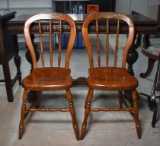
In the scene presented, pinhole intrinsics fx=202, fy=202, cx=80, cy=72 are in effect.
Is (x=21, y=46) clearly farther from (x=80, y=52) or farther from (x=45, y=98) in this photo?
(x=45, y=98)

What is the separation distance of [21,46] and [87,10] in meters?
1.54

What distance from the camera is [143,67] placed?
3145 mm

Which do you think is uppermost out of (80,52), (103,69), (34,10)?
(34,10)

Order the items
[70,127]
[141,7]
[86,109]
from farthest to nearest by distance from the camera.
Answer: [141,7] < [70,127] < [86,109]

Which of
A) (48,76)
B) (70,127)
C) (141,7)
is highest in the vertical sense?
(141,7)

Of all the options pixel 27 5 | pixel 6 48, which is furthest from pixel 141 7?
pixel 6 48

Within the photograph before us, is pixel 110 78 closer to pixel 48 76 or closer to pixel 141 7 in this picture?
pixel 48 76

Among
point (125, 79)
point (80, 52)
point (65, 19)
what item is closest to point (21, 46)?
point (80, 52)

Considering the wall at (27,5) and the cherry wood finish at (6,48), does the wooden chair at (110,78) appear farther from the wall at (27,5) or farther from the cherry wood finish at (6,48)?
the wall at (27,5)

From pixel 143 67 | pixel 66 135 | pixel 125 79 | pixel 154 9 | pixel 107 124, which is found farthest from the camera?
pixel 154 9

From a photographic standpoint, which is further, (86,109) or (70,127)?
(70,127)

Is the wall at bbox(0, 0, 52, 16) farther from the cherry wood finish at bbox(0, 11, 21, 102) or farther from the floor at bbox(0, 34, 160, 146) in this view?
the floor at bbox(0, 34, 160, 146)

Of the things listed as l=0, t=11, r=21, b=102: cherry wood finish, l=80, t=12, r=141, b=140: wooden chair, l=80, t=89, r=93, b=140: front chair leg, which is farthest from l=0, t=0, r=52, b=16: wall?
l=80, t=89, r=93, b=140: front chair leg

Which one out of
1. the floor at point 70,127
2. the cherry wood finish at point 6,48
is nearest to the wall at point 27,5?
the cherry wood finish at point 6,48
